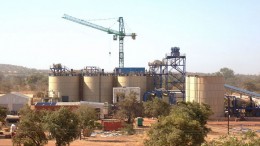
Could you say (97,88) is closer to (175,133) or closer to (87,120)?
(87,120)

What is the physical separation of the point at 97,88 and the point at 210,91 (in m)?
21.3

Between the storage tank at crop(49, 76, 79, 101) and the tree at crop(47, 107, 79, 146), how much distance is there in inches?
1468

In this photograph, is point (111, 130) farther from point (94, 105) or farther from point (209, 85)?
point (209, 85)

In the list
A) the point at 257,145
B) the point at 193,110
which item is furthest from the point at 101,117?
the point at 257,145

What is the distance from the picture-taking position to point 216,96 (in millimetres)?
55219

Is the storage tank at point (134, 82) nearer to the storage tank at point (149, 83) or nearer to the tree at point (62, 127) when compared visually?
the storage tank at point (149, 83)

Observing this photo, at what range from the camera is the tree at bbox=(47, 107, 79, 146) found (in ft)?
92.5

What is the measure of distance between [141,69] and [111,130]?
26.1 m

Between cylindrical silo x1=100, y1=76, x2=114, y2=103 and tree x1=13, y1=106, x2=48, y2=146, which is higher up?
cylindrical silo x1=100, y1=76, x2=114, y2=103

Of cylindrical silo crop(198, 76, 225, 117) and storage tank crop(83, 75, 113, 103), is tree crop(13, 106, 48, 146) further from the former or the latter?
storage tank crop(83, 75, 113, 103)

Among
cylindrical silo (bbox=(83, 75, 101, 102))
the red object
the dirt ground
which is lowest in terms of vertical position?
the dirt ground

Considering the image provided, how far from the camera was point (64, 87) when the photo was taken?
6619 cm

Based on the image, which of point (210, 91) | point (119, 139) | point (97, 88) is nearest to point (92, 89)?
point (97, 88)

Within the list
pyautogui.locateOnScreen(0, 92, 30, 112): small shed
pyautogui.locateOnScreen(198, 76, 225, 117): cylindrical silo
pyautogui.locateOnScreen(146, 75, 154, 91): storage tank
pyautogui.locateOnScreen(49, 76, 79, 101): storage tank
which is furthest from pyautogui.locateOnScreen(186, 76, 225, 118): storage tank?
pyautogui.locateOnScreen(0, 92, 30, 112): small shed
